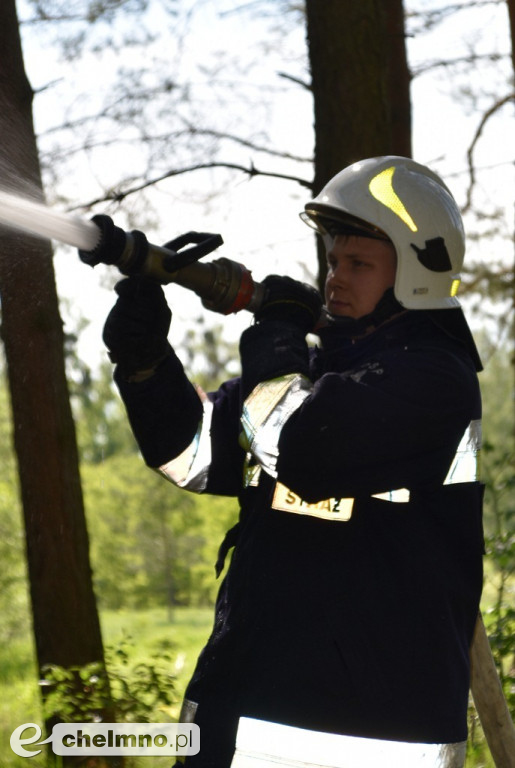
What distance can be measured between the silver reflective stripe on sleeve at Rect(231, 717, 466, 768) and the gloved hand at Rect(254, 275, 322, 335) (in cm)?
95

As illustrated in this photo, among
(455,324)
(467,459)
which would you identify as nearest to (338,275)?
(455,324)

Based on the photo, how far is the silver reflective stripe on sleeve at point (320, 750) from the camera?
2.15 meters

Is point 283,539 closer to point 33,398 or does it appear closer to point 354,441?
point 354,441

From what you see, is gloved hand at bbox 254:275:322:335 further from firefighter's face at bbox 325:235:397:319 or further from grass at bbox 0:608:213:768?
grass at bbox 0:608:213:768

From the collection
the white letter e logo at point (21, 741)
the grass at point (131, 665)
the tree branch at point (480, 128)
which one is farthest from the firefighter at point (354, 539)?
the tree branch at point (480, 128)

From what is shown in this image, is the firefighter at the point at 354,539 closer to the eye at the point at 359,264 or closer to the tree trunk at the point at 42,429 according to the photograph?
the eye at the point at 359,264

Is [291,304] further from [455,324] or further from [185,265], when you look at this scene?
[455,324]

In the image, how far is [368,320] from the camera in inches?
97.6

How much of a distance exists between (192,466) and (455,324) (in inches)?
31.7

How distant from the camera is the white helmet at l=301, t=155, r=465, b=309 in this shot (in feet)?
8.09

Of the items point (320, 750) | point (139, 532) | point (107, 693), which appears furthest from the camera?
point (139, 532)

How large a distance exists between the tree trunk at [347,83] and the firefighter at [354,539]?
1.89 metres

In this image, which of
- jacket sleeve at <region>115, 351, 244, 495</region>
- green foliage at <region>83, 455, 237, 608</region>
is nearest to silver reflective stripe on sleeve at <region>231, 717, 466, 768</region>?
jacket sleeve at <region>115, 351, 244, 495</region>

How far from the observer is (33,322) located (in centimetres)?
444
